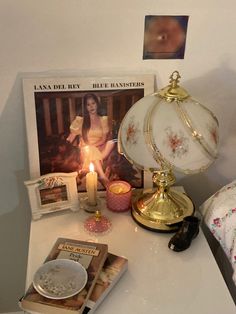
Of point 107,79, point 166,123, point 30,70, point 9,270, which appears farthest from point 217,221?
point 9,270

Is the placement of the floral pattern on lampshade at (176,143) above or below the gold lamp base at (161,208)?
above

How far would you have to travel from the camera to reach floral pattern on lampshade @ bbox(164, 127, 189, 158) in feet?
3.24

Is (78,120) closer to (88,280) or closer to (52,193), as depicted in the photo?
(52,193)

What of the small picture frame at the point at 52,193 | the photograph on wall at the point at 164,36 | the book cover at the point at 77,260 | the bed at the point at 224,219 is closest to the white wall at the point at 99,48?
the photograph on wall at the point at 164,36

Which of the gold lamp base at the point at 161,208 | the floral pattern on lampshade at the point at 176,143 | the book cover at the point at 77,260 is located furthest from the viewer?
the gold lamp base at the point at 161,208

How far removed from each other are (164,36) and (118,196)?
452 mm

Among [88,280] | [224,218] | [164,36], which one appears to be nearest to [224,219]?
[224,218]

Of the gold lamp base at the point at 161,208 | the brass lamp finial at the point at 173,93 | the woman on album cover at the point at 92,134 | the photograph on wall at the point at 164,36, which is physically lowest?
the gold lamp base at the point at 161,208

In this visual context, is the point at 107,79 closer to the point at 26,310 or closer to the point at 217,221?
the point at 217,221

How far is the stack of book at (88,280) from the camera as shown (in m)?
0.86

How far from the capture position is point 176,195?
1.21m

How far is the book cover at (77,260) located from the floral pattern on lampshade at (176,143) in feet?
0.93

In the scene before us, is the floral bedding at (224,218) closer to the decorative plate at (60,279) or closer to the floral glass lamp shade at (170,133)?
the floral glass lamp shade at (170,133)

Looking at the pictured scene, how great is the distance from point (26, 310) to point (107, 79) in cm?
62
